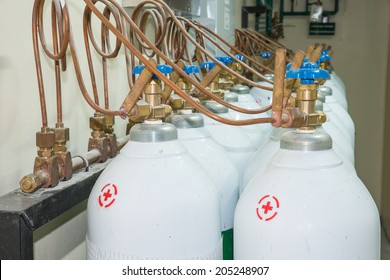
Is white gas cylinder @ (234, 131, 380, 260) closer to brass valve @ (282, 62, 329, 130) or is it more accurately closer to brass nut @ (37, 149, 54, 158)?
brass valve @ (282, 62, 329, 130)

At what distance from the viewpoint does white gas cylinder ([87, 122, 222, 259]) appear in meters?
0.56

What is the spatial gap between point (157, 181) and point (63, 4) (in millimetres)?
312

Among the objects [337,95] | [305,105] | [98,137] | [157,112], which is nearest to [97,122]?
[98,137]

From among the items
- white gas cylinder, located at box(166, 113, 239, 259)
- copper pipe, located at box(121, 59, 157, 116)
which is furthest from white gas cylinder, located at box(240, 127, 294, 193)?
copper pipe, located at box(121, 59, 157, 116)

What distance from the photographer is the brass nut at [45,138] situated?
26.7 inches

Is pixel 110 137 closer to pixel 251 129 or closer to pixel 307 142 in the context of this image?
pixel 251 129

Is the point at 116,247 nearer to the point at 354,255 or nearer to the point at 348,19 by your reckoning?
the point at 354,255

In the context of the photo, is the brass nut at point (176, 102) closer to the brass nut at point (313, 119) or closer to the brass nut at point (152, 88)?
the brass nut at point (152, 88)

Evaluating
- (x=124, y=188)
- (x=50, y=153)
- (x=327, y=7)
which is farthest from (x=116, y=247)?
(x=327, y=7)

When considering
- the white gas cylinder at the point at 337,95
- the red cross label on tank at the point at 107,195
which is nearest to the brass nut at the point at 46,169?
the red cross label on tank at the point at 107,195

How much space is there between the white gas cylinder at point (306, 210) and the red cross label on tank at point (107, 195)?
0.48 feet

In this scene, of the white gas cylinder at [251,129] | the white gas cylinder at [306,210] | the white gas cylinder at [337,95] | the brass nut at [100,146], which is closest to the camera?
the white gas cylinder at [306,210]

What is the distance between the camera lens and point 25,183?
65cm

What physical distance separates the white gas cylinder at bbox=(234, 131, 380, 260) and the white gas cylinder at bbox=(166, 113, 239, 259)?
0.14m
